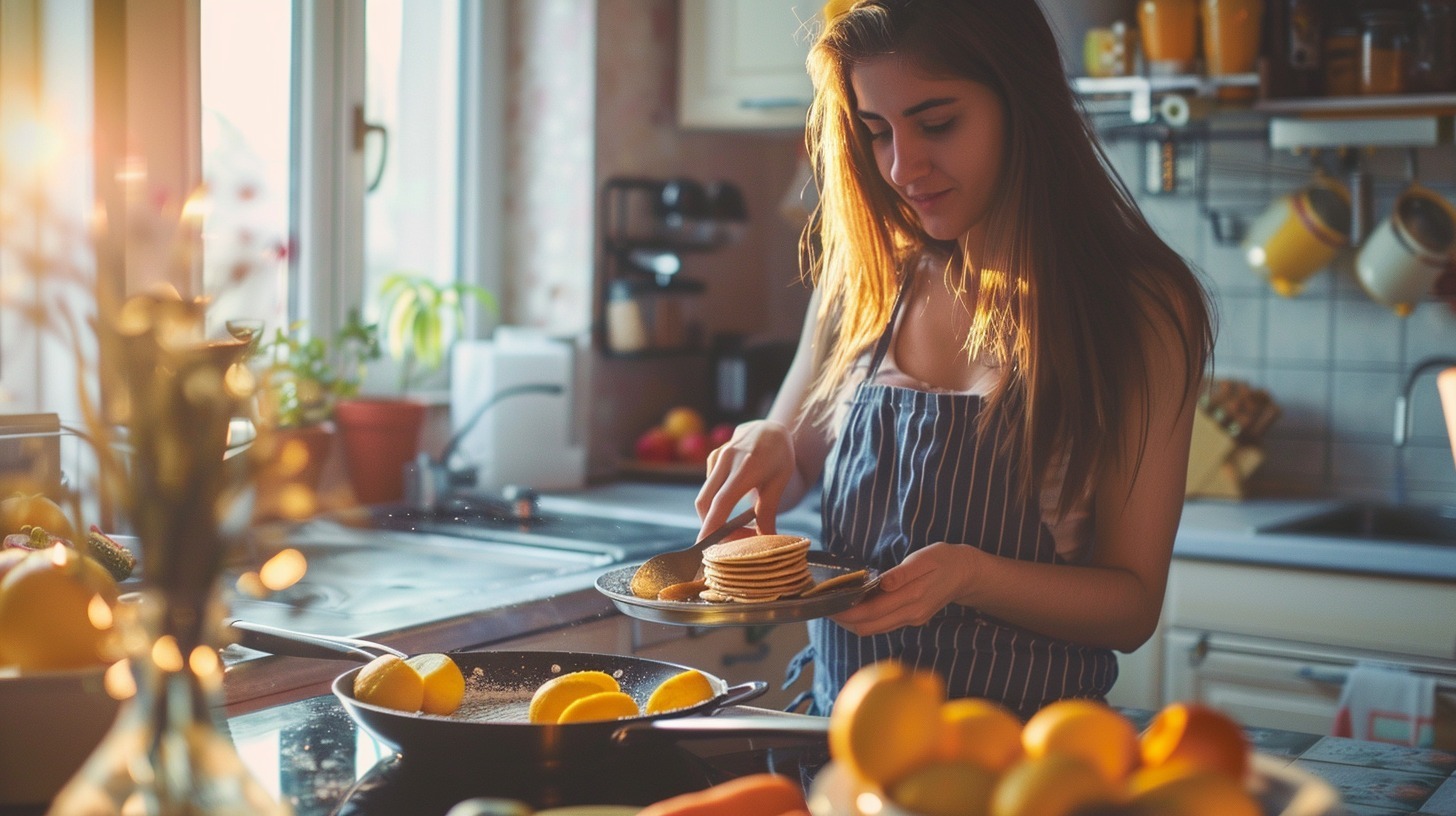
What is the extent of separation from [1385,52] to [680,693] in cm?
214

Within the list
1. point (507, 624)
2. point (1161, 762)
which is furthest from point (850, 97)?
point (1161, 762)

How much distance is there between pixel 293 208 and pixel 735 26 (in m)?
0.96

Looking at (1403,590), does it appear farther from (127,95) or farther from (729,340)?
(127,95)

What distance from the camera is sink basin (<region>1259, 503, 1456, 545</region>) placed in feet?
8.46

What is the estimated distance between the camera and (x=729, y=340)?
10.1 ft

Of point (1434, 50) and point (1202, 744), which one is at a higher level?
point (1434, 50)

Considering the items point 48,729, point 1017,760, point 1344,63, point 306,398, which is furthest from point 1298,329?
point 48,729

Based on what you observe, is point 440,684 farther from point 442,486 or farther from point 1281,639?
point 1281,639

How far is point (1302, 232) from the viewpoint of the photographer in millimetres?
2672

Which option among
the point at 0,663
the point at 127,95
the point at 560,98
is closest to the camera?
the point at 0,663

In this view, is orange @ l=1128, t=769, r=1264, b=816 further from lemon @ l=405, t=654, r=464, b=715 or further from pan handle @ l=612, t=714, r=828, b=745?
lemon @ l=405, t=654, r=464, b=715

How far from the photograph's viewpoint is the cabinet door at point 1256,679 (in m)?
2.26

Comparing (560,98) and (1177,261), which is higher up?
(560,98)

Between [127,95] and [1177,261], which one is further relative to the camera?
[127,95]
